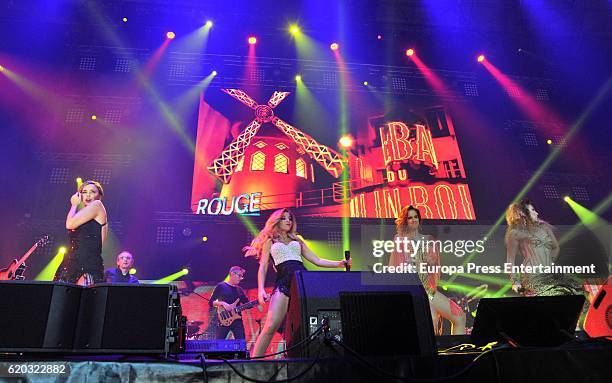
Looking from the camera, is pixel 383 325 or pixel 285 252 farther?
pixel 285 252

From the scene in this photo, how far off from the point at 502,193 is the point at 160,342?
4.90 meters

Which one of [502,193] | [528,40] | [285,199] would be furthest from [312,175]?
[528,40]

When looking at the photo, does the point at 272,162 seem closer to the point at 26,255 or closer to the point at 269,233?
the point at 269,233

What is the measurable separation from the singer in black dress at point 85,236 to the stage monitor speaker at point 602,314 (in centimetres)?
413

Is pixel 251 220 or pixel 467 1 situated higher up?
pixel 467 1

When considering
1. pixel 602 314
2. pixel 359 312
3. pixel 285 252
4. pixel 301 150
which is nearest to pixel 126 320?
pixel 359 312

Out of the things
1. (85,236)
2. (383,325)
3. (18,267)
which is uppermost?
(85,236)

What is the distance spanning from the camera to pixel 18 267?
439 centimetres

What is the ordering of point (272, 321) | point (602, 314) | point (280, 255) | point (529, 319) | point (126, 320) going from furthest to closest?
point (280, 255) → point (272, 321) → point (602, 314) → point (529, 319) → point (126, 320)

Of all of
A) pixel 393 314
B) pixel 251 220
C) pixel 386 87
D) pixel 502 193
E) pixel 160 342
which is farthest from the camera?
pixel 386 87

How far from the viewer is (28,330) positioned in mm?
1413

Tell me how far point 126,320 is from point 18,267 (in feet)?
11.9

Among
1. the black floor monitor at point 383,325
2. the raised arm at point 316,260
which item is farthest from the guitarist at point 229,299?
the black floor monitor at point 383,325

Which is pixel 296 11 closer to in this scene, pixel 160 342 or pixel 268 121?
pixel 268 121
